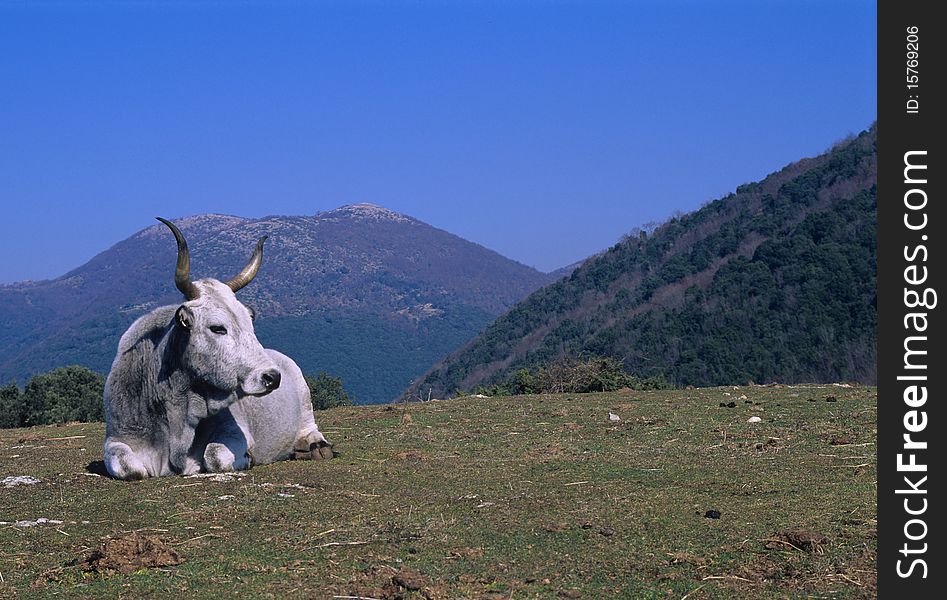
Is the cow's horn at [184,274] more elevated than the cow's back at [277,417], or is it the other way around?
the cow's horn at [184,274]

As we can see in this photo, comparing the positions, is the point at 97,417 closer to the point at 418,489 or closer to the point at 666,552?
the point at 418,489

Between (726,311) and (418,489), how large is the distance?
39268mm

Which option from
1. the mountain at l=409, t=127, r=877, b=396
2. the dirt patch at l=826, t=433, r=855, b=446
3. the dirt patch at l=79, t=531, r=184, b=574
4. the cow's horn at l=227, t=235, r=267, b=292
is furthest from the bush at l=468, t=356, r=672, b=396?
the dirt patch at l=79, t=531, r=184, b=574

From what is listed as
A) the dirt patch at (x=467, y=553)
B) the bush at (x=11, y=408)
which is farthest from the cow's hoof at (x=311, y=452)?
the bush at (x=11, y=408)

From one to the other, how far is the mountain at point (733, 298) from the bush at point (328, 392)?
8.09 feet

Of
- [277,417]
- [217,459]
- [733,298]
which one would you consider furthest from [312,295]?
[217,459]

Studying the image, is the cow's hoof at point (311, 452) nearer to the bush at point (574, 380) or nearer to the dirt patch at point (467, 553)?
the dirt patch at point (467, 553)

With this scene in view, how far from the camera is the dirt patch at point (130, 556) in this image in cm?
562

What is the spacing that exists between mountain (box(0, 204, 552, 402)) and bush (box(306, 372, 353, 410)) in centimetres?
5837

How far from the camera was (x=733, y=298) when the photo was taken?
1879 inches

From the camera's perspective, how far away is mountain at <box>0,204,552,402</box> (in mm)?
113688

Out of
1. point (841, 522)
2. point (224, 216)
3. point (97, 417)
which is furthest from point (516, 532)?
point (224, 216)

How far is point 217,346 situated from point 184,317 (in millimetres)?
361

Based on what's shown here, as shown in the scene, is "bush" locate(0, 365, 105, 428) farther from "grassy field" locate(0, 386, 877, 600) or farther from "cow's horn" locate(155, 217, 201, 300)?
"cow's horn" locate(155, 217, 201, 300)
